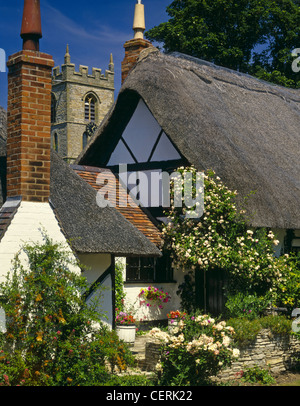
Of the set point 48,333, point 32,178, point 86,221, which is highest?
point 32,178

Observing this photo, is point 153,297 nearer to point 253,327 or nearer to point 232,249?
point 232,249

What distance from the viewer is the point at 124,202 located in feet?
43.7

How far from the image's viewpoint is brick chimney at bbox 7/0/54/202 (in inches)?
331

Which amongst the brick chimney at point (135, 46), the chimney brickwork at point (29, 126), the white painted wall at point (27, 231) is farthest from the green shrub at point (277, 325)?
the brick chimney at point (135, 46)

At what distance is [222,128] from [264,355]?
5.36 metres

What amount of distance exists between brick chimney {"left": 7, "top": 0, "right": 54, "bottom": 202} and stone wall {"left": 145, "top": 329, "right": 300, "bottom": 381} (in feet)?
8.94

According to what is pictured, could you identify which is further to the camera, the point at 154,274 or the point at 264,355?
the point at 154,274

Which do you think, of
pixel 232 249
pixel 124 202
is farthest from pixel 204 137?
pixel 232 249

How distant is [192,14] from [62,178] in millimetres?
14843

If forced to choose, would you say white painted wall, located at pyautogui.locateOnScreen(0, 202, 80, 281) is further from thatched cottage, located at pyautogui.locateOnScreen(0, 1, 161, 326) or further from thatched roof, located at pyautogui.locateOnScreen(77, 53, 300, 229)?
thatched roof, located at pyautogui.locateOnScreen(77, 53, 300, 229)

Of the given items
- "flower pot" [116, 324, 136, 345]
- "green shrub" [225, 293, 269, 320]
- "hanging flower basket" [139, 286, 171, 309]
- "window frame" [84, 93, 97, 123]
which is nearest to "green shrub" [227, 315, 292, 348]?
"green shrub" [225, 293, 269, 320]

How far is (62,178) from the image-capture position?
10.2m
